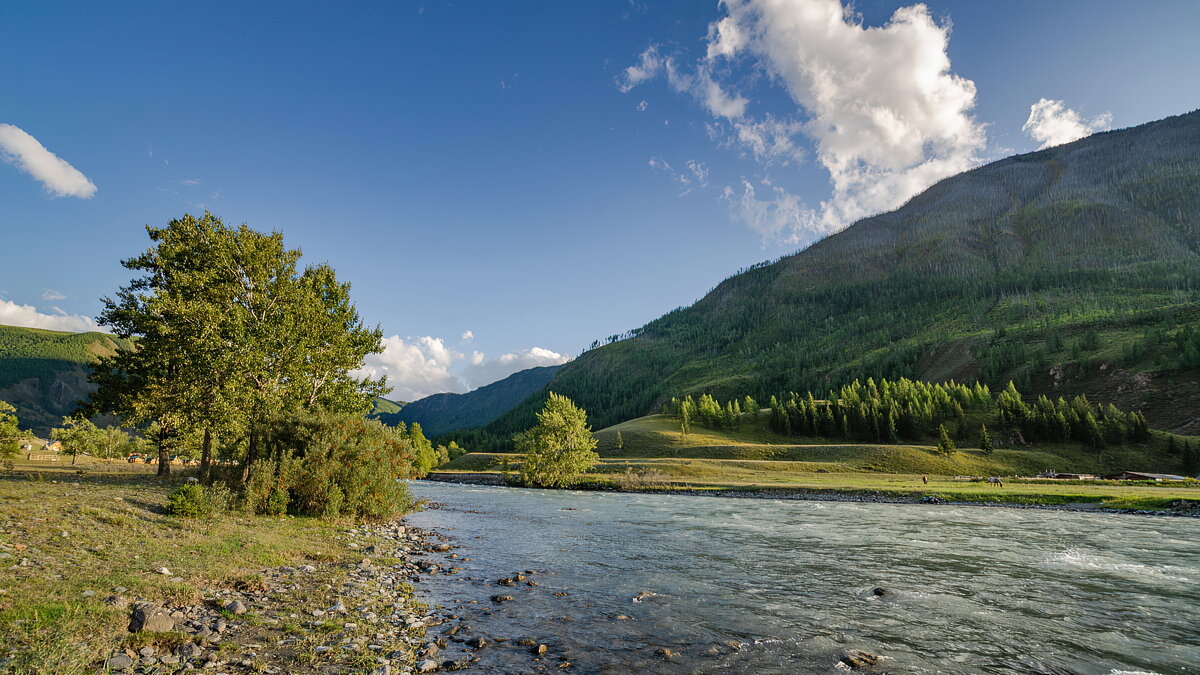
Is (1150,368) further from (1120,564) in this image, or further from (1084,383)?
(1120,564)

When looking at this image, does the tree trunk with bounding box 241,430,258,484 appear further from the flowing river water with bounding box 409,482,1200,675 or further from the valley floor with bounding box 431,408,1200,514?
the valley floor with bounding box 431,408,1200,514

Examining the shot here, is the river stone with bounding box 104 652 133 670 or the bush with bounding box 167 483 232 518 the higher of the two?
the bush with bounding box 167 483 232 518

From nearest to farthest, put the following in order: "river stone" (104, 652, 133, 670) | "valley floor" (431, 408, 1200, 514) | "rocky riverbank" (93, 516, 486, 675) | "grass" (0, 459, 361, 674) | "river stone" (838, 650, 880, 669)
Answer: "river stone" (104, 652, 133, 670), "grass" (0, 459, 361, 674), "rocky riverbank" (93, 516, 486, 675), "river stone" (838, 650, 880, 669), "valley floor" (431, 408, 1200, 514)

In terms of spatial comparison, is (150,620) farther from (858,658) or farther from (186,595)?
(858,658)

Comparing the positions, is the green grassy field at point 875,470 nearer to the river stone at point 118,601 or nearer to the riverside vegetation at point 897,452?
the riverside vegetation at point 897,452

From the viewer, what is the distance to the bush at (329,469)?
25.7 m

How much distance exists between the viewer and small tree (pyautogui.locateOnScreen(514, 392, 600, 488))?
88625 millimetres

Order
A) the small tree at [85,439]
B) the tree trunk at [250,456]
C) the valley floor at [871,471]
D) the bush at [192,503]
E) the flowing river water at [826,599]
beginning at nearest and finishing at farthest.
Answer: the flowing river water at [826,599], the bush at [192,503], the tree trunk at [250,456], the valley floor at [871,471], the small tree at [85,439]

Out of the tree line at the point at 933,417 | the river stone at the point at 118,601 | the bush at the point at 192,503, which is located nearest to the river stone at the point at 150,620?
the river stone at the point at 118,601

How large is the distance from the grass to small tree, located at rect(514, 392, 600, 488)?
64297 millimetres

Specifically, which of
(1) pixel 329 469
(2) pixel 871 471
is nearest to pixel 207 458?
(1) pixel 329 469

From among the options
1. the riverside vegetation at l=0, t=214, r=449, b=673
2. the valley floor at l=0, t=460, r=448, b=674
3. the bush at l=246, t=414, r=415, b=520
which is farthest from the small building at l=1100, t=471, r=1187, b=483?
the valley floor at l=0, t=460, r=448, b=674

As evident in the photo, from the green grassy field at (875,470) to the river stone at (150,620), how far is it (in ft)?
254

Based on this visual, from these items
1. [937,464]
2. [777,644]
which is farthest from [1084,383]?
[777,644]
